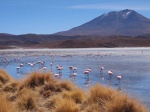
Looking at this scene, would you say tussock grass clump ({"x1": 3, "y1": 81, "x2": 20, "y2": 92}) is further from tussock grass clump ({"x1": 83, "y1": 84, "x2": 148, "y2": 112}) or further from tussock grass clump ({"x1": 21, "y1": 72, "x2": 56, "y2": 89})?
tussock grass clump ({"x1": 83, "y1": 84, "x2": 148, "y2": 112})

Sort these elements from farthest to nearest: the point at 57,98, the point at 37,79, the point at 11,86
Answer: the point at 11,86, the point at 37,79, the point at 57,98

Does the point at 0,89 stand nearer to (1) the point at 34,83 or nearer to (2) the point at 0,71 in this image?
(1) the point at 34,83

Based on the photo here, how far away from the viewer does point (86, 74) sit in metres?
17.8

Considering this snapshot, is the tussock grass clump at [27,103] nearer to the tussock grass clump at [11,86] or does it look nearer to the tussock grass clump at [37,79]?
the tussock grass clump at [37,79]

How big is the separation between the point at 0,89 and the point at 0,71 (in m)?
2.22

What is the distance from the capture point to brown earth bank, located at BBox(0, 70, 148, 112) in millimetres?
6961

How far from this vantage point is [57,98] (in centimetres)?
873

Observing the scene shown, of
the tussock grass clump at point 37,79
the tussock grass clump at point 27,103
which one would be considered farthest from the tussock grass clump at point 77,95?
the tussock grass clump at point 37,79

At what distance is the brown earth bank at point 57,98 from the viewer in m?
6.96

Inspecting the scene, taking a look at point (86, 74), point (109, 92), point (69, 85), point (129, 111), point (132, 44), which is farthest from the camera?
point (132, 44)

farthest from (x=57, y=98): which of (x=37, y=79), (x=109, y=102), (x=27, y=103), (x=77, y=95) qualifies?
(x=37, y=79)

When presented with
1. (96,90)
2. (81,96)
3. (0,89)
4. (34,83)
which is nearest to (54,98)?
(81,96)

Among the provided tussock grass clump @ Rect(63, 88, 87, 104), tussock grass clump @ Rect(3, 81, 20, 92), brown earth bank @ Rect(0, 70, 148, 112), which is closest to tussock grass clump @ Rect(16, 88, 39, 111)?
brown earth bank @ Rect(0, 70, 148, 112)

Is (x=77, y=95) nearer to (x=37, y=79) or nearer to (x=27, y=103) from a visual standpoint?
(x=27, y=103)
